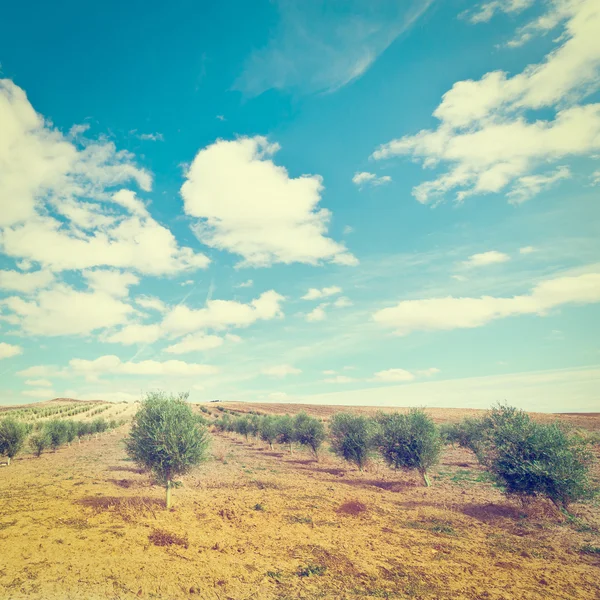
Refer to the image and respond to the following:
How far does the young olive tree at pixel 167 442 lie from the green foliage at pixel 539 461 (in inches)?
877

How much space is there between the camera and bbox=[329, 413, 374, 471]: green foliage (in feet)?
129

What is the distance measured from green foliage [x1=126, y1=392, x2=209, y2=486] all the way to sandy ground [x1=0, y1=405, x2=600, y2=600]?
9.06 ft

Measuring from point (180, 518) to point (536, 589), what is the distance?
19.7 meters

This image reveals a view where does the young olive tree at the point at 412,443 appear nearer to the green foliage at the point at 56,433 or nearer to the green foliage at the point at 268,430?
the green foliage at the point at 268,430

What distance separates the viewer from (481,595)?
13.7 meters

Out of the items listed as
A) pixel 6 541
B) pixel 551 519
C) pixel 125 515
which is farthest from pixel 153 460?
pixel 551 519

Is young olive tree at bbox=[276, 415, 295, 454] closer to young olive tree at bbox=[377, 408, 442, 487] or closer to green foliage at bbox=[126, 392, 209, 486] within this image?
young olive tree at bbox=[377, 408, 442, 487]

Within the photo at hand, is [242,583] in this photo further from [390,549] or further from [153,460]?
[153,460]

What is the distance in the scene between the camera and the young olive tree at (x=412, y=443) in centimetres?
3250

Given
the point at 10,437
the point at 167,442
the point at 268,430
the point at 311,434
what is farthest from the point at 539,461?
the point at 10,437

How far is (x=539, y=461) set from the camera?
72.5ft

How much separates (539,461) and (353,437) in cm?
2100

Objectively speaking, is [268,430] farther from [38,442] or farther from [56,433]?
[38,442]

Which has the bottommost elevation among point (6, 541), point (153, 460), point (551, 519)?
point (551, 519)
